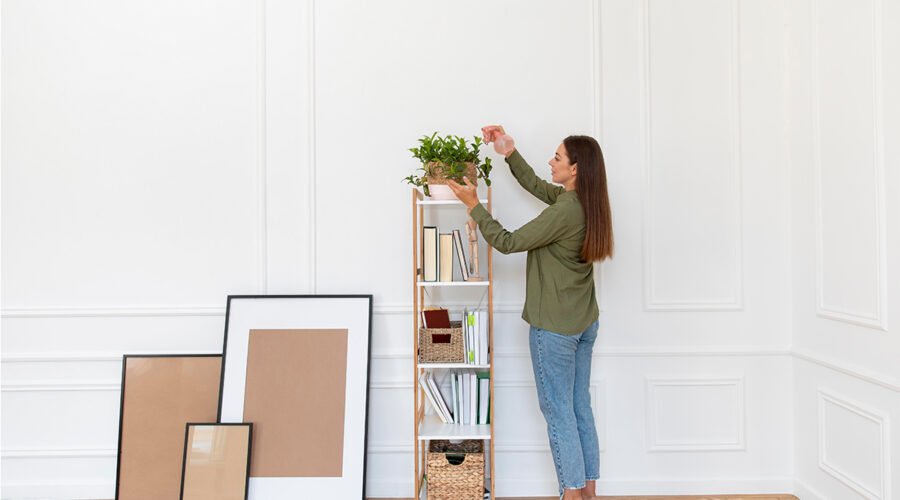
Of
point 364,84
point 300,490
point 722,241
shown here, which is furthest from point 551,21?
point 300,490

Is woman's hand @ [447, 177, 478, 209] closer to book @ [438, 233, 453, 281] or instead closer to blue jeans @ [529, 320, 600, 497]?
book @ [438, 233, 453, 281]

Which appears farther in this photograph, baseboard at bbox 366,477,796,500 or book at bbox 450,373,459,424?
baseboard at bbox 366,477,796,500

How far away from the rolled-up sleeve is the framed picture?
0.80 metres

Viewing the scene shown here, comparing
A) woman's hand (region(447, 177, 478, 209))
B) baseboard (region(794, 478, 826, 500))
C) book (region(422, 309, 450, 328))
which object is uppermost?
woman's hand (region(447, 177, 478, 209))

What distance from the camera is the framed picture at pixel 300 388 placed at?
2.55 m

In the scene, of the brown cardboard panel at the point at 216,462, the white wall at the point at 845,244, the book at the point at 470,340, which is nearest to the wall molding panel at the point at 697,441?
the white wall at the point at 845,244

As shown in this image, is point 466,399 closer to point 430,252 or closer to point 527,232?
point 430,252

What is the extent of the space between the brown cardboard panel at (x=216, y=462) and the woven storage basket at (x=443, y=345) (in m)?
0.96

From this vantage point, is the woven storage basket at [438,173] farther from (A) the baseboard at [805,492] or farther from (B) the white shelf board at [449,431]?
(A) the baseboard at [805,492]

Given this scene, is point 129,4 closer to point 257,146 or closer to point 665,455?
point 257,146

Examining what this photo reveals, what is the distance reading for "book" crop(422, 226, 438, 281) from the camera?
2.38m

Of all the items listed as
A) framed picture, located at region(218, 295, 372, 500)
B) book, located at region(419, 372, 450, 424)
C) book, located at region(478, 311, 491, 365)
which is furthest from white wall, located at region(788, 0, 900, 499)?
framed picture, located at region(218, 295, 372, 500)

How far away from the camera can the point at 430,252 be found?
238 cm

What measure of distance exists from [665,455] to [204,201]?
8.81ft
